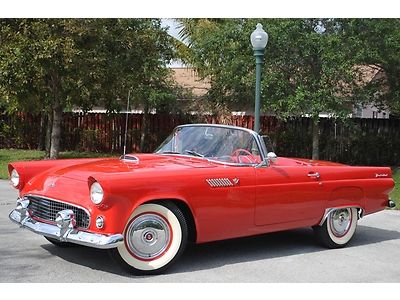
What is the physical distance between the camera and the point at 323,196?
6.32 metres

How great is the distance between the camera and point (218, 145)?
6.18 m

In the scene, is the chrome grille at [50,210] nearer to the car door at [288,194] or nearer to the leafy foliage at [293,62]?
the car door at [288,194]

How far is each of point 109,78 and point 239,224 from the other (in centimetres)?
1141

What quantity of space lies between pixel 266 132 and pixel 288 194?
1398cm

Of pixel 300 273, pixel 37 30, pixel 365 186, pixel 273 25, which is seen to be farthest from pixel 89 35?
pixel 300 273

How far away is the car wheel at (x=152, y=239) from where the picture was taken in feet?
16.5

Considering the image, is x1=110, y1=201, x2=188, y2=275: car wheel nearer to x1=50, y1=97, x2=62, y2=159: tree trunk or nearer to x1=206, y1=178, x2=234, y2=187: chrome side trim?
x1=206, y1=178, x2=234, y2=187: chrome side trim

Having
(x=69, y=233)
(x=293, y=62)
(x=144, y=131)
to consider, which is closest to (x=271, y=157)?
(x=69, y=233)

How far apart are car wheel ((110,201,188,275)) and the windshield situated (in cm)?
105

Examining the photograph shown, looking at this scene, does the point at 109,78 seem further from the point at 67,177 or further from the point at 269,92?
the point at 67,177

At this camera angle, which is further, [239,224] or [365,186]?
[365,186]

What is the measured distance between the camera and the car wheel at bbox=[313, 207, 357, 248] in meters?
6.52

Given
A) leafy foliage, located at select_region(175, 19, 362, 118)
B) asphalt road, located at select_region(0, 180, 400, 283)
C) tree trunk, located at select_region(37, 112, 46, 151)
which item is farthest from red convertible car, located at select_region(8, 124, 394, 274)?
tree trunk, located at select_region(37, 112, 46, 151)

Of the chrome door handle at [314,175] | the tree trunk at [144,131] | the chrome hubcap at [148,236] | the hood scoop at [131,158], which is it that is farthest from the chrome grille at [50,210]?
the tree trunk at [144,131]
